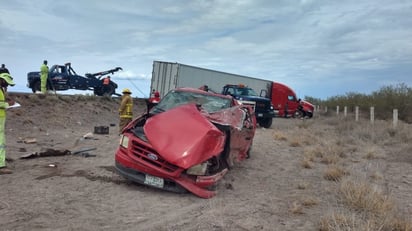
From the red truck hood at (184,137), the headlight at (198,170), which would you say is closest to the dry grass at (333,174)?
the red truck hood at (184,137)

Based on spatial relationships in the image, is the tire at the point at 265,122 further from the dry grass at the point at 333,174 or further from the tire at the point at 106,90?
the dry grass at the point at 333,174

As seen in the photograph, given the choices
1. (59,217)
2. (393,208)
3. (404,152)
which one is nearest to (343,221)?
(393,208)

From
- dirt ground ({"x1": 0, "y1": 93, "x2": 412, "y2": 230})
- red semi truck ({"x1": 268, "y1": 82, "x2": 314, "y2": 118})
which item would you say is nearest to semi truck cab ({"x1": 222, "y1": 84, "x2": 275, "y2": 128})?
dirt ground ({"x1": 0, "y1": 93, "x2": 412, "y2": 230})

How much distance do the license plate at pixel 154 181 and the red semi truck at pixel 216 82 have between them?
20.2m

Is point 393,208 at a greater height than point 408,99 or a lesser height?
lesser

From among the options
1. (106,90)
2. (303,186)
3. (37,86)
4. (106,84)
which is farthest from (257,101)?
(303,186)

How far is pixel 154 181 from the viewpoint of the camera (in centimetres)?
689

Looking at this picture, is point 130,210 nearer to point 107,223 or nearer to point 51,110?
point 107,223

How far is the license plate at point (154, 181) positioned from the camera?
6.86 meters

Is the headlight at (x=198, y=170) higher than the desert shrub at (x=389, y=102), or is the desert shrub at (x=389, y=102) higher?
the desert shrub at (x=389, y=102)

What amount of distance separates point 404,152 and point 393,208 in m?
8.53

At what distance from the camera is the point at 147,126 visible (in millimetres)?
7574

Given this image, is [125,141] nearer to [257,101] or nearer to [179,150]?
[179,150]

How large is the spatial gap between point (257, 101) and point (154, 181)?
1622cm
